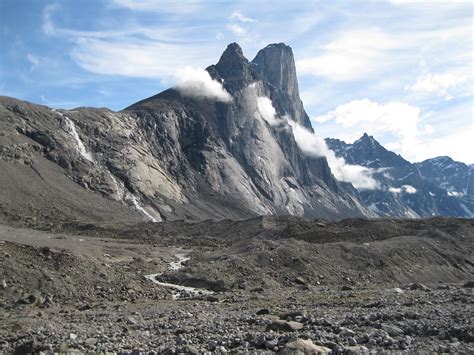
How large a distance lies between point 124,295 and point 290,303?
13.9 metres

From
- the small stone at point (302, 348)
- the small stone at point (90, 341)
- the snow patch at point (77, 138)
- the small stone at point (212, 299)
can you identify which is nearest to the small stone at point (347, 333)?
the small stone at point (302, 348)

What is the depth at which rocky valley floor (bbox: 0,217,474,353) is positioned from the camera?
18.8 m

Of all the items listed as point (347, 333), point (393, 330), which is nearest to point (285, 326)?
point (347, 333)

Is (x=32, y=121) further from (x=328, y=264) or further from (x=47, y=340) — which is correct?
(x=47, y=340)

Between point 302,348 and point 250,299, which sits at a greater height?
point 302,348

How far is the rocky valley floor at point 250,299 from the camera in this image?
738 inches

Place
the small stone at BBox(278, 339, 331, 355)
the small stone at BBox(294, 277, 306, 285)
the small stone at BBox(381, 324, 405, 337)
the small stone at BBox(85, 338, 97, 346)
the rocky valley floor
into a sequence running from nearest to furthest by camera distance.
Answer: the small stone at BBox(278, 339, 331, 355)
the rocky valley floor
the small stone at BBox(85, 338, 97, 346)
the small stone at BBox(381, 324, 405, 337)
the small stone at BBox(294, 277, 306, 285)

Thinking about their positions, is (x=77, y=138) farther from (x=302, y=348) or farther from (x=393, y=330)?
(x=302, y=348)

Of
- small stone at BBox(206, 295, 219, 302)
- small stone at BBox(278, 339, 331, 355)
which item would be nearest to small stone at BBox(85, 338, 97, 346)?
small stone at BBox(278, 339, 331, 355)

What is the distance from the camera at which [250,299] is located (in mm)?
36500

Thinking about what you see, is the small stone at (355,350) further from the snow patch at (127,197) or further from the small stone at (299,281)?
the snow patch at (127,197)

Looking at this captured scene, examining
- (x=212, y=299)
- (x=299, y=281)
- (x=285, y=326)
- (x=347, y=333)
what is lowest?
(x=299, y=281)

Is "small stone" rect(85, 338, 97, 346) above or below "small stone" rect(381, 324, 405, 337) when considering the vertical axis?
above

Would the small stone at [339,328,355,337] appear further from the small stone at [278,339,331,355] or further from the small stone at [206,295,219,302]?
the small stone at [206,295,219,302]
